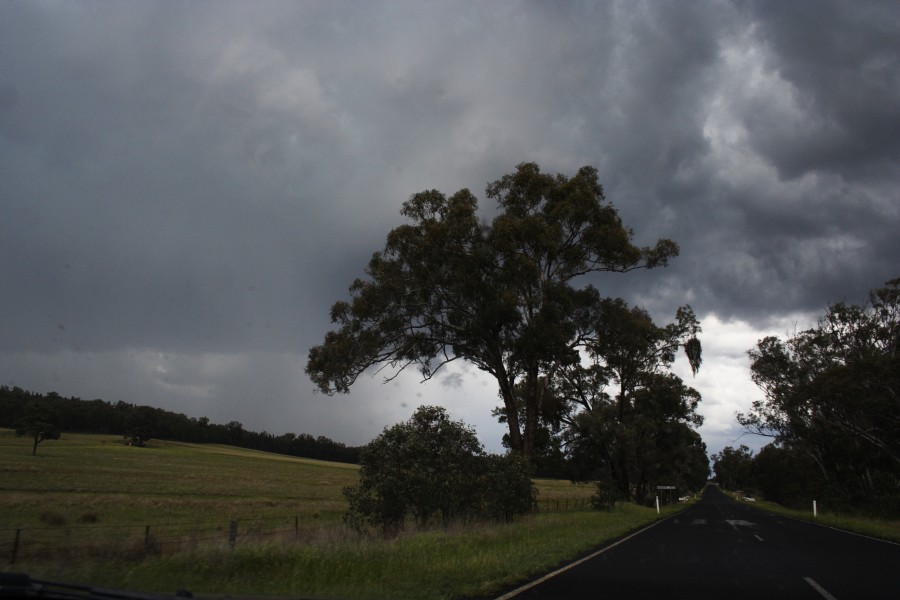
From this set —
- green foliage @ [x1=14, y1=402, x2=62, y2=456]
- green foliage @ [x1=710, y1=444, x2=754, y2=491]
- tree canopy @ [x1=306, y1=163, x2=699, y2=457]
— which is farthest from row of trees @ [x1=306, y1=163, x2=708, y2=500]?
green foliage @ [x1=710, y1=444, x2=754, y2=491]

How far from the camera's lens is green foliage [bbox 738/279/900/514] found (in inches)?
1286

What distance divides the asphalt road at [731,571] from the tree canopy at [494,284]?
10.9 metres

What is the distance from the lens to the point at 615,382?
4059cm

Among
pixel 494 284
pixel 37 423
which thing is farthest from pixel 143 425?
pixel 494 284

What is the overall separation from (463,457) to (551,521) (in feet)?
14.3

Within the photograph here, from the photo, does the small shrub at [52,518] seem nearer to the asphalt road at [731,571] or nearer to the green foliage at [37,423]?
the asphalt road at [731,571]

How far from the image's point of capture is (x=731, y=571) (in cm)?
1109

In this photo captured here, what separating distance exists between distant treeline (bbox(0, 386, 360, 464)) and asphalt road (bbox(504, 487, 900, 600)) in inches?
3114

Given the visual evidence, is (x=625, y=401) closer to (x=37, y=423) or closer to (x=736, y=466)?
(x=37, y=423)

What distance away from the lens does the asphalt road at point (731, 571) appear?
28.7 ft

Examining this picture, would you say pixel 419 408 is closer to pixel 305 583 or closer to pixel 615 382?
pixel 305 583

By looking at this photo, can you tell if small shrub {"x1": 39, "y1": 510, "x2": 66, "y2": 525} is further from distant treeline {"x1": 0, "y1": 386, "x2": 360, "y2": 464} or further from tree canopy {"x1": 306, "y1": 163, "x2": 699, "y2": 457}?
distant treeline {"x1": 0, "y1": 386, "x2": 360, "y2": 464}

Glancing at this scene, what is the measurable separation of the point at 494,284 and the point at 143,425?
98.1m

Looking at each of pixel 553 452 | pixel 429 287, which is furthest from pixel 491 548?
pixel 553 452
